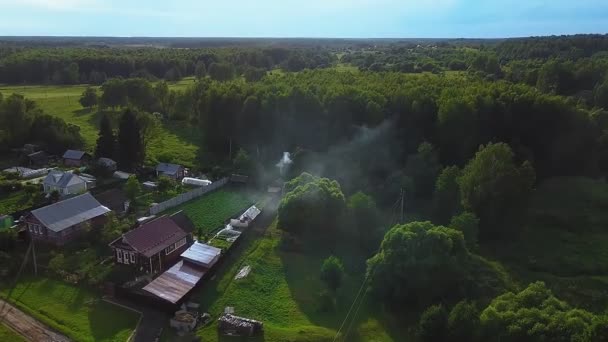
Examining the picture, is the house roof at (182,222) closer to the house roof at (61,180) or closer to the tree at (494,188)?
the house roof at (61,180)

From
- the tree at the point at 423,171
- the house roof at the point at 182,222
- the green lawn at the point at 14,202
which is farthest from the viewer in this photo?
the tree at the point at 423,171

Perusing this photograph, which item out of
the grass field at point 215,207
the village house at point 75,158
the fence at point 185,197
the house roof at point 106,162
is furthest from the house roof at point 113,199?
the village house at point 75,158

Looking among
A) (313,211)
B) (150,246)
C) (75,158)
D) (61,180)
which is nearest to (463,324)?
(313,211)

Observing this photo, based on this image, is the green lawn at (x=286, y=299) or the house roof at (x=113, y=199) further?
the house roof at (x=113, y=199)

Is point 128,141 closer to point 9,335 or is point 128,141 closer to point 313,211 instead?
point 313,211

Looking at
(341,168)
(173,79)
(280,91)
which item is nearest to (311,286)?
(341,168)

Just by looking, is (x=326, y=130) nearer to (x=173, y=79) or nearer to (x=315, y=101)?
(x=315, y=101)

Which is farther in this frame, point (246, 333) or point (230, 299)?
point (230, 299)

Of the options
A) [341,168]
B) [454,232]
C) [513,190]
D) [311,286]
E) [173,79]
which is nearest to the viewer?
[454,232]
